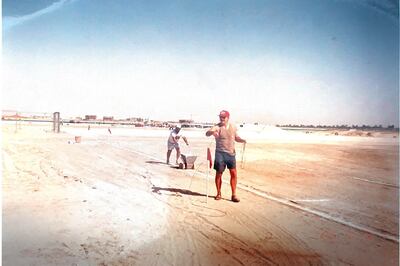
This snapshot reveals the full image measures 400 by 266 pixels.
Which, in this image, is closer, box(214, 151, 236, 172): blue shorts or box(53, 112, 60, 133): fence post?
box(214, 151, 236, 172): blue shorts

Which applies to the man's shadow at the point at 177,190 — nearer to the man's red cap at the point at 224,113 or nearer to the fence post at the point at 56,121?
the man's red cap at the point at 224,113

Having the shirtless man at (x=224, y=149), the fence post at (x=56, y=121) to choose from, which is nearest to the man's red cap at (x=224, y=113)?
the shirtless man at (x=224, y=149)

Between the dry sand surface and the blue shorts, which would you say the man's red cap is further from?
the dry sand surface

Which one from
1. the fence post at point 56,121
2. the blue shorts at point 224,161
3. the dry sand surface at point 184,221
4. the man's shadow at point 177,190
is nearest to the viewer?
the dry sand surface at point 184,221

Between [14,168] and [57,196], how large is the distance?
3276 millimetres

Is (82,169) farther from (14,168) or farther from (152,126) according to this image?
(152,126)

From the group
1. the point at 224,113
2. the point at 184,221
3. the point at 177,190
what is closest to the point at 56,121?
the point at 177,190

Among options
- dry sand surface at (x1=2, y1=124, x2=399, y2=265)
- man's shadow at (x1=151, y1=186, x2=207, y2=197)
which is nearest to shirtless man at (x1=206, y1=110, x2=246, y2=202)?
dry sand surface at (x1=2, y1=124, x2=399, y2=265)

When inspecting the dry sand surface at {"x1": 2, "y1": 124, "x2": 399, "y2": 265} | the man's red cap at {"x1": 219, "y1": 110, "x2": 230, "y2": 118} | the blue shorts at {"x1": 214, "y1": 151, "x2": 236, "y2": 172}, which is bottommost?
the dry sand surface at {"x1": 2, "y1": 124, "x2": 399, "y2": 265}

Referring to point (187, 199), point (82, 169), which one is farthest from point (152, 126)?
point (187, 199)

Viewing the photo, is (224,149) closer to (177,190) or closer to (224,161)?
(224,161)

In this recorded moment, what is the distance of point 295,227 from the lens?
5.19 metres

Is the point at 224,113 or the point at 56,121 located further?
the point at 56,121

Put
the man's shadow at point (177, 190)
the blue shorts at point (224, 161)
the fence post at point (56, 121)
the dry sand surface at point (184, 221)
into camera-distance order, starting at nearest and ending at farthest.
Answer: the dry sand surface at point (184, 221)
the blue shorts at point (224, 161)
the man's shadow at point (177, 190)
the fence post at point (56, 121)
